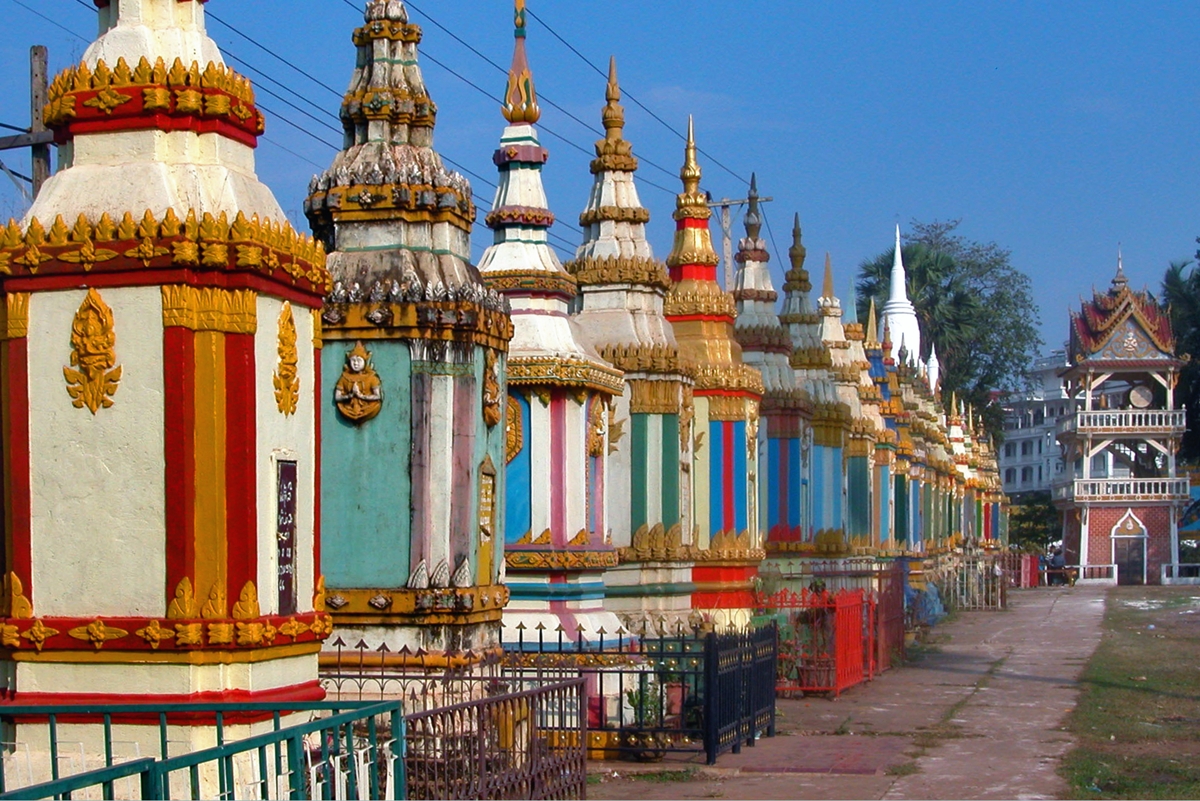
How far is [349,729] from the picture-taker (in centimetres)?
841

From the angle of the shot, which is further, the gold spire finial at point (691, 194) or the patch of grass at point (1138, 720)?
the gold spire finial at point (691, 194)

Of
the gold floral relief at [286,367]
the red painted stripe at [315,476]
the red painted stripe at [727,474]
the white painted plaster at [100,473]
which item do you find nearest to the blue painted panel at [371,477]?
the red painted stripe at [315,476]

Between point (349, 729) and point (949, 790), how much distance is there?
7.82m

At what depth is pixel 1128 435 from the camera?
74.6 m

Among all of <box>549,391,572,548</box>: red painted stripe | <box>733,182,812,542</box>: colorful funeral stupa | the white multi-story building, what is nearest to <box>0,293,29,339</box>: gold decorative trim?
<box>549,391,572,548</box>: red painted stripe

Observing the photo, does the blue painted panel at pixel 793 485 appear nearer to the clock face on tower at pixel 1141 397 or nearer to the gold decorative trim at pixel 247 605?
→ the gold decorative trim at pixel 247 605

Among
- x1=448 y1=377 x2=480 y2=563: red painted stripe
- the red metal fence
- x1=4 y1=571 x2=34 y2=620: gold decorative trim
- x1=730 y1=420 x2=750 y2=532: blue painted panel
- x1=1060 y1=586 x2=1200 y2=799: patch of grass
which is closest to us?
x1=4 y1=571 x2=34 y2=620: gold decorative trim

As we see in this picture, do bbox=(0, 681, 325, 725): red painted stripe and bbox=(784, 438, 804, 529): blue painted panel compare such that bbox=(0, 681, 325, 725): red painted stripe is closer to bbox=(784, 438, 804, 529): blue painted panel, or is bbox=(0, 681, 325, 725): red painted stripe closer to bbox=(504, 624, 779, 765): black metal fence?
bbox=(504, 624, 779, 765): black metal fence

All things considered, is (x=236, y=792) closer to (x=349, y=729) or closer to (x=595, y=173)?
(x=349, y=729)

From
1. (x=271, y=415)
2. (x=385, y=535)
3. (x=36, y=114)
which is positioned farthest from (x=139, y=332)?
(x=36, y=114)

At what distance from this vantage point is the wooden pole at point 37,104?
1742 centimetres

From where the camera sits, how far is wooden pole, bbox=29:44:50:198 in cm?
1742

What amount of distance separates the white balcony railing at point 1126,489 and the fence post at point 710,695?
61261mm

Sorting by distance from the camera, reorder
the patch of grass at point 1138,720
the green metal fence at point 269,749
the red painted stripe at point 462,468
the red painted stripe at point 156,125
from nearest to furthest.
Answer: the green metal fence at point 269,749
the red painted stripe at point 156,125
the red painted stripe at point 462,468
the patch of grass at point 1138,720
